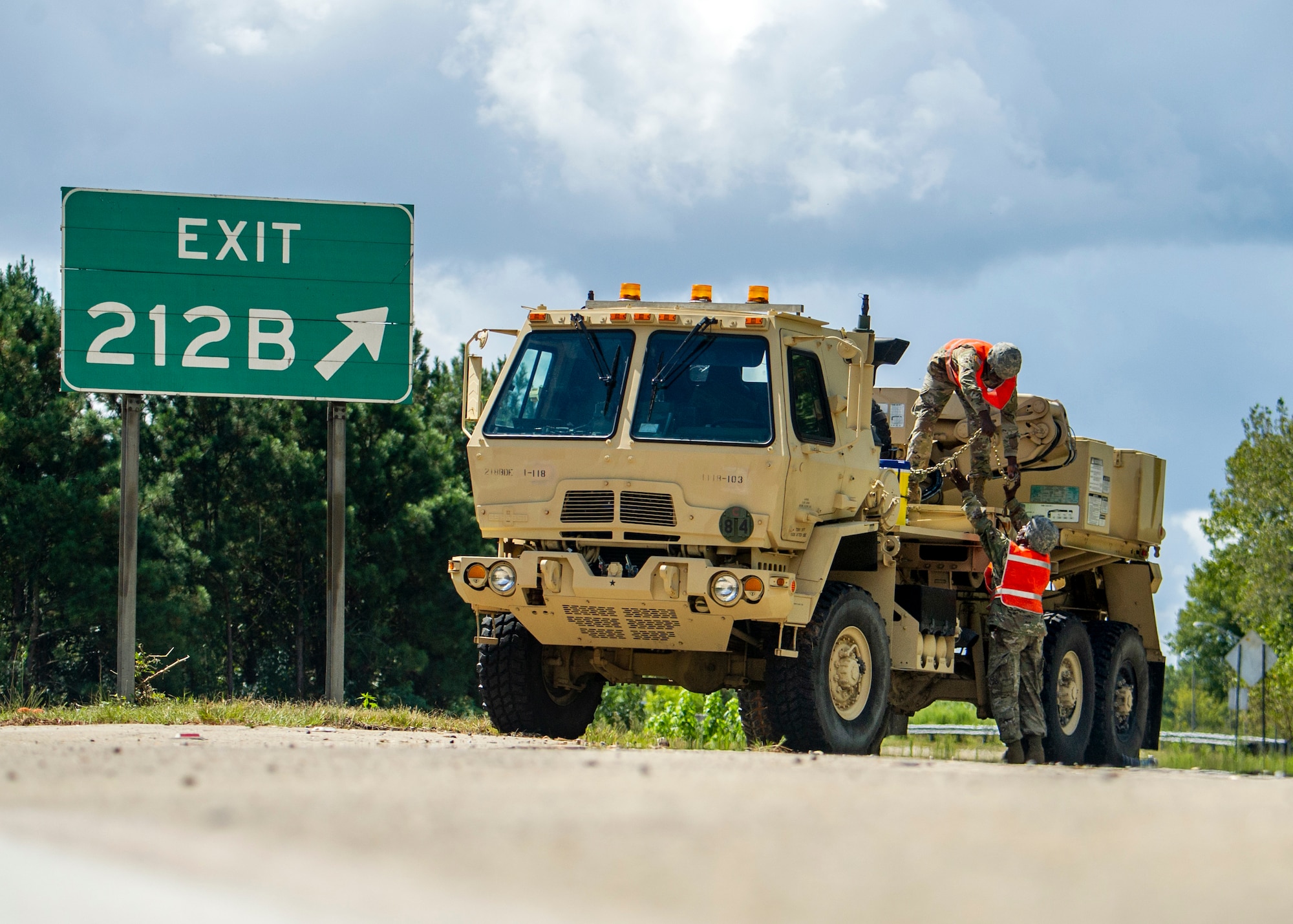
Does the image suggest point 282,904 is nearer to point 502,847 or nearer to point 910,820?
point 502,847

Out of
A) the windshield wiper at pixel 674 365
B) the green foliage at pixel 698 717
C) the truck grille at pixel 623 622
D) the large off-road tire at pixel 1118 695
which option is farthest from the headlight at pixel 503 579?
the green foliage at pixel 698 717

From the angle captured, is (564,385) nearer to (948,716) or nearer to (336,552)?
(336,552)

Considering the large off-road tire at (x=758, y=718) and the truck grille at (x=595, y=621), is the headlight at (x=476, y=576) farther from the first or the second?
the large off-road tire at (x=758, y=718)

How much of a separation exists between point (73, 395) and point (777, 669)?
31.1 metres

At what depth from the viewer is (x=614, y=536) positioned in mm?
11070

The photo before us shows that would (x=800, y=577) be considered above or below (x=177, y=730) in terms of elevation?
above

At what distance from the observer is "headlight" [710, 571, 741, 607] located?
420 inches

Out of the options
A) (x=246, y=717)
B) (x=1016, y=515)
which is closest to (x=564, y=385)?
(x=246, y=717)

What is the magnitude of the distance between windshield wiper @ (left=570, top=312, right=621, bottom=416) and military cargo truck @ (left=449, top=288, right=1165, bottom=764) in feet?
0.05

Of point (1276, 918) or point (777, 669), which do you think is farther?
point (777, 669)

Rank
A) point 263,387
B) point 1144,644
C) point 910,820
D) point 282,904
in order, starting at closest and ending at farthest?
point 282,904 → point 910,820 → point 1144,644 → point 263,387

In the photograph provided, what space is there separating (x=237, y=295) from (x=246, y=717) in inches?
225

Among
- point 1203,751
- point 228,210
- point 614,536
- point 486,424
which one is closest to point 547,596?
point 614,536

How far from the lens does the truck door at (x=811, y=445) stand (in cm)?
1108
